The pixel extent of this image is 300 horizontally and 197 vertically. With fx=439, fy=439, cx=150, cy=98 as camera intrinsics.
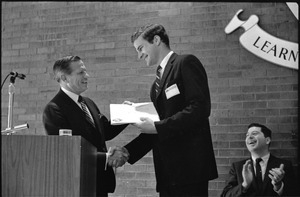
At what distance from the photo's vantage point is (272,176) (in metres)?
3.85

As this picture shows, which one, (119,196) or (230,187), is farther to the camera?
(119,196)

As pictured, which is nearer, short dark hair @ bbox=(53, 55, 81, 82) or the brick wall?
short dark hair @ bbox=(53, 55, 81, 82)

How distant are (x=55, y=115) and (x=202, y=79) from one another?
993 millimetres

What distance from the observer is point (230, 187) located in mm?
4020

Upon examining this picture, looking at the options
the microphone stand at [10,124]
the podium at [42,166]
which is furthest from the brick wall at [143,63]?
the podium at [42,166]

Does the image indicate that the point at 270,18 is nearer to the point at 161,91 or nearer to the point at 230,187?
the point at 230,187

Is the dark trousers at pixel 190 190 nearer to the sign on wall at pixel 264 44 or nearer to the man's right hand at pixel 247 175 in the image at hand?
the man's right hand at pixel 247 175

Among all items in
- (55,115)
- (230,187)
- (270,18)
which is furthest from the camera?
(270,18)

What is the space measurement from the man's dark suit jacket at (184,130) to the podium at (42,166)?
0.73 metres

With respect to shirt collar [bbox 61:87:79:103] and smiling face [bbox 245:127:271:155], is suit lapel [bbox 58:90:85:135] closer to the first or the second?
shirt collar [bbox 61:87:79:103]

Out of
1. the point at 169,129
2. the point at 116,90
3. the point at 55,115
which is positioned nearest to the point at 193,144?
the point at 169,129

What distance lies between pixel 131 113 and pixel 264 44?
1992 mm

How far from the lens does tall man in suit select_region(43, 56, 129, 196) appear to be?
2.92 meters

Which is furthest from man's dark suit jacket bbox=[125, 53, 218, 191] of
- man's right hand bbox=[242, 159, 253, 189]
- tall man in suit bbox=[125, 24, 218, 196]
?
man's right hand bbox=[242, 159, 253, 189]
